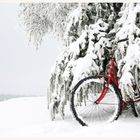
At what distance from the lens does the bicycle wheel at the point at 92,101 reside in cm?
625

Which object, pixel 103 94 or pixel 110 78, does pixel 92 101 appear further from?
pixel 110 78

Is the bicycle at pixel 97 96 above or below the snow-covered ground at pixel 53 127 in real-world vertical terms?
above

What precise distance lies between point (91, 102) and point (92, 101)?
0.12 metres

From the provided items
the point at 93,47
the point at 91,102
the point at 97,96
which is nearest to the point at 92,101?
the point at 91,102

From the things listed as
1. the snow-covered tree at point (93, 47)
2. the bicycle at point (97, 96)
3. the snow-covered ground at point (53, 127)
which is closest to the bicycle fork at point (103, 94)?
the bicycle at point (97, 96)

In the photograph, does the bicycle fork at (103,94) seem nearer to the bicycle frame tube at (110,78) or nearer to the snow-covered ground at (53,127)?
the bicycle frame tube at (110,78)

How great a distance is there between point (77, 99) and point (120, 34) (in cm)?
108

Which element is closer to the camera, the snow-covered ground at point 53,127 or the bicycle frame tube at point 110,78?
the snow-covered ground at point 53,127

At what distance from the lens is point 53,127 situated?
6340mm

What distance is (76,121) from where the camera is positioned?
6547mm

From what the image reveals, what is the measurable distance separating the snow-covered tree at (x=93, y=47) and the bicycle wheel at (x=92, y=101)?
91 mm

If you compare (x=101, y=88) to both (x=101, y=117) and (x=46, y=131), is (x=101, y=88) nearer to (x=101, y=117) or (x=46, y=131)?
(x=101, y=117)

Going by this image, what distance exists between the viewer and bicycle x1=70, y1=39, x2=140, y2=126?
625 cm

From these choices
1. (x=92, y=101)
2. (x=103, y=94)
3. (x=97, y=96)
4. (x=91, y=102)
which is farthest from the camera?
(x=97, y=96)
